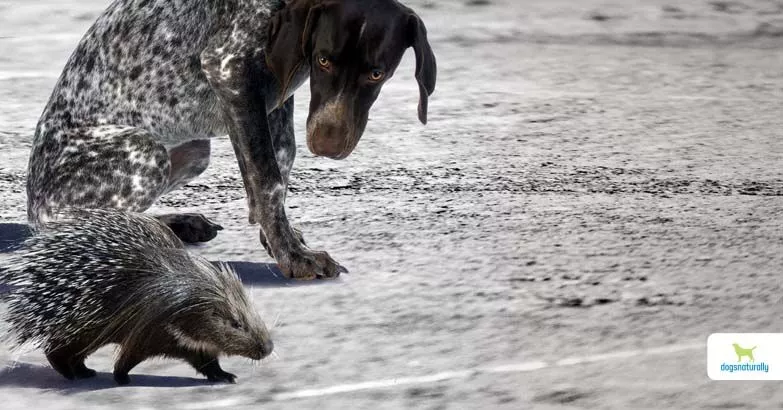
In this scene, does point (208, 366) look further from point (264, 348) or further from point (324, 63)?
point (324, 63)

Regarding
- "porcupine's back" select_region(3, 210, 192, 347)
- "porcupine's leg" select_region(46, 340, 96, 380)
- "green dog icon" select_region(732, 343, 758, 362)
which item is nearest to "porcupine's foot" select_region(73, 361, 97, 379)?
"porcupine's leg" select_region(46, 340, 96, 380)

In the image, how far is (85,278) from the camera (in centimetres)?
488

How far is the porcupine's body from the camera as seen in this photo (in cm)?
479

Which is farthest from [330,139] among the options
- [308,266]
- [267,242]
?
[267,242]

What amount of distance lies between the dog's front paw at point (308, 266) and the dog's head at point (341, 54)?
0.49m

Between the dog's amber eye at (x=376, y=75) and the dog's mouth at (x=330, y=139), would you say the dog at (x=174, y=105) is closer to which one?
the dog's mouth at (x=330, y=139)

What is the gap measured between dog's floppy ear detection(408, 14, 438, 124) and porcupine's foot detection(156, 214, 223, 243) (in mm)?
1368

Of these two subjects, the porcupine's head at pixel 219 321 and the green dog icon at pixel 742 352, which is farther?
the green dog icon at pixel 742 352

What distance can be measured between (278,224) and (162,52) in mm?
870

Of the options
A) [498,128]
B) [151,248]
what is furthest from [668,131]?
[151,248]

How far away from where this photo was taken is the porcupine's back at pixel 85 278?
15.8 feet

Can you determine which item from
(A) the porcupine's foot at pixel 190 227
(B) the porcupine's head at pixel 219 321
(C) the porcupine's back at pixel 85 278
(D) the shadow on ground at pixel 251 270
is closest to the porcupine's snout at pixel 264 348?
(B) the porcupine's head at pixel 219 321

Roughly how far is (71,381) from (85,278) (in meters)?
0.35

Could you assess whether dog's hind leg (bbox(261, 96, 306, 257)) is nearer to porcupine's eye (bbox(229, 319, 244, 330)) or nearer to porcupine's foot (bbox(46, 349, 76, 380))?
porcupine's eye (bbox(229, 319, 244, 330))
